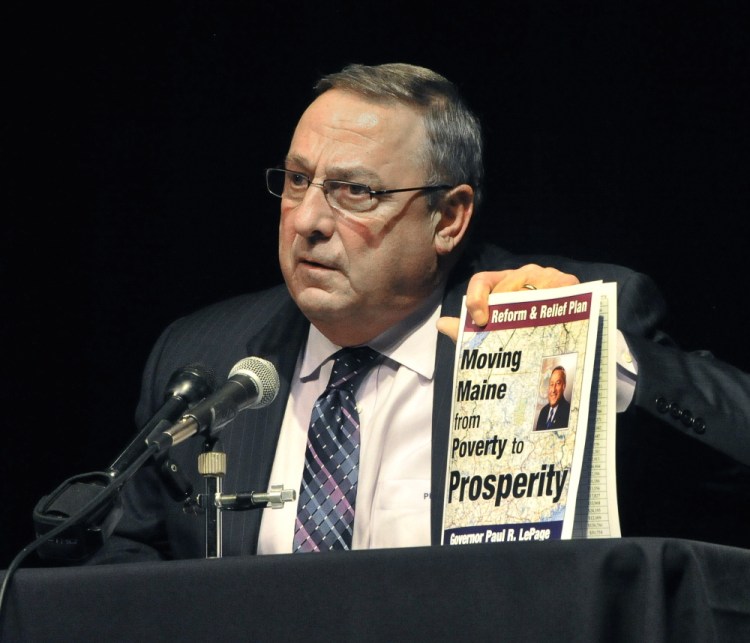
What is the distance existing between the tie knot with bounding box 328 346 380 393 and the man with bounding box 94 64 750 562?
0.02m

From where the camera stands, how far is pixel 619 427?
6.65ft

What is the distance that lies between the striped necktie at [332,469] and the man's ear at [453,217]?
12.7 inches

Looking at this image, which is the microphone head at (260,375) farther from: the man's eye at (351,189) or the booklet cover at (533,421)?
the man's eye at (351,189)

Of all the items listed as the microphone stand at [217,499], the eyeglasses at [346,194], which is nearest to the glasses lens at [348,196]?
the eyeglasses at [346,194]

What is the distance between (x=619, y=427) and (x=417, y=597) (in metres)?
0.90

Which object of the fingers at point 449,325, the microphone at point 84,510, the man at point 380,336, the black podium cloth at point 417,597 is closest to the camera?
the black podium cloth at point 417,597

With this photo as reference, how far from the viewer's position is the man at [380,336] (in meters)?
2.19

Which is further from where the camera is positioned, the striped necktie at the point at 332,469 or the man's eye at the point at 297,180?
the man's eye at the point at 297,180

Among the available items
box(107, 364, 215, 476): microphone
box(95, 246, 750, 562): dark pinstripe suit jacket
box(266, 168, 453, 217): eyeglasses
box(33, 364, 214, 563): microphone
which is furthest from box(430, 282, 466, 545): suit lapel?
box(33, 364, 214, 563): microphone

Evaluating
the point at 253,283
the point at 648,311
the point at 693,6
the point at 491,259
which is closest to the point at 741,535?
the point at 648,311

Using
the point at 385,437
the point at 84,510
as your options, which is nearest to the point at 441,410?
the point at 385,437

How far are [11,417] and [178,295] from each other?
1.65ft

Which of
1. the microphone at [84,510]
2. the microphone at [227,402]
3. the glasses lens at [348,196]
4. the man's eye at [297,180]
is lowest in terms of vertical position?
the microphone at [84,510]

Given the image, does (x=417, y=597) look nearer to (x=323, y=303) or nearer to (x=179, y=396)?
(x=179, y=396)
